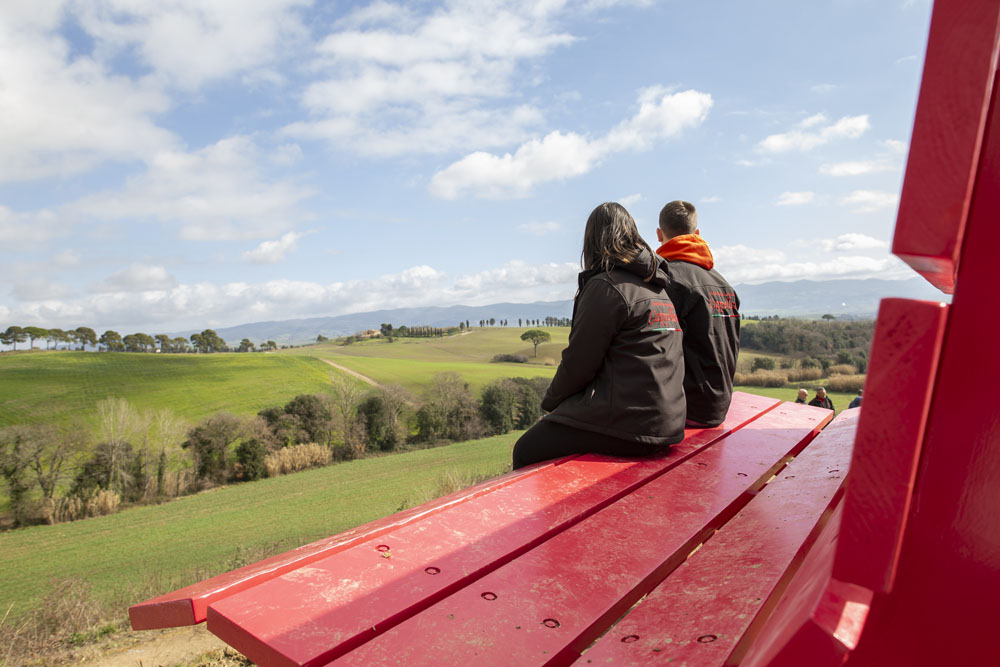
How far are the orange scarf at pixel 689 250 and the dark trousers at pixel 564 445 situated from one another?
1697mm

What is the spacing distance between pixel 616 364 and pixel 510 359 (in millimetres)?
72853

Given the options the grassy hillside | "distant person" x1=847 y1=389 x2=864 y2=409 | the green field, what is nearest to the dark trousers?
"distant person" x1=847 y1=389 x2=864 y2=409

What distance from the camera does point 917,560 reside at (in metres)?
0.56

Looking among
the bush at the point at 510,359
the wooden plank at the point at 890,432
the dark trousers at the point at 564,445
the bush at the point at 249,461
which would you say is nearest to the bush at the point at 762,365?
the bush at the point at 510,359

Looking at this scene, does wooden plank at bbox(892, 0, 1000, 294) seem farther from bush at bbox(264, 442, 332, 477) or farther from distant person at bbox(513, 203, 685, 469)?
bush at bbox(264, 442, 332, 477)

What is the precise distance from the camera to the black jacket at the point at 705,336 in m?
3.67

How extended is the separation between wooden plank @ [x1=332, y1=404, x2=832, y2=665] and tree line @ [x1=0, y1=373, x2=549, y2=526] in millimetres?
40506

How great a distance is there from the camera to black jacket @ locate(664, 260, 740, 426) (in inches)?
144

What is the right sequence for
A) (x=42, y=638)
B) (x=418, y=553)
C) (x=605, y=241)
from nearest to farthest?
1. (x=418, y=553)
2. (x=605, y=241)
3. (x=42, y=638)

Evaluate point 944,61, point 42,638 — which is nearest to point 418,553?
point 944,61

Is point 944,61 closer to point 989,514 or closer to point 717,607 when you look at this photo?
point 989,514

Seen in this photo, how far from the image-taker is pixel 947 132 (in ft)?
1.51

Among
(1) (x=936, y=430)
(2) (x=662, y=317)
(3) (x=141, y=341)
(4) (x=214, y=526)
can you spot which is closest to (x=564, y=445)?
(2) (x=662, y=317)

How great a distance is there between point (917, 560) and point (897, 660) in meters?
0.10
